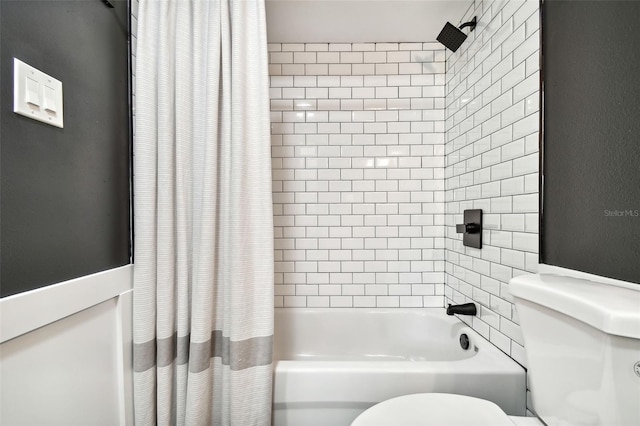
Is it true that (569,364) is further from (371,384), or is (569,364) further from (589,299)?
(371,384)

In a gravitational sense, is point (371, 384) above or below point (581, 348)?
below

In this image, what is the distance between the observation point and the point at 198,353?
1036 millimetres

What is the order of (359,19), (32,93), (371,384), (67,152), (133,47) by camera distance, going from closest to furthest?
(32,93) → (67,152) → (371,384) → (133,47) → (359,19)

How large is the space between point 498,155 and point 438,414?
102 centimetres

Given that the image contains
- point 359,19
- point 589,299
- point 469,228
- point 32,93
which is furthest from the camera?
point 359,19

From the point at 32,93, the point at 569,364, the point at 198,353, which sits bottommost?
the point at 198,353

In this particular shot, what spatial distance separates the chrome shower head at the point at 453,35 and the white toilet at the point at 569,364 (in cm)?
130

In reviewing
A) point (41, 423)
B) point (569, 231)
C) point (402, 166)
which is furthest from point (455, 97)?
point (41, 423)

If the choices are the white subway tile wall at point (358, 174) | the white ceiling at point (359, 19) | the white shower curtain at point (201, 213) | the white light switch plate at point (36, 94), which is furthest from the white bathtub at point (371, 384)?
the white ceiling at point (359, 19)

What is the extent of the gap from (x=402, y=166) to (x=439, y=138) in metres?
0.30

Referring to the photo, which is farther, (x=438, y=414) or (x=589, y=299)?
(x=438, y=414)

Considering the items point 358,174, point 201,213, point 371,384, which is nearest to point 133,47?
point 201,213

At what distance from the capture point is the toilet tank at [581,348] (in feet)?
1.73

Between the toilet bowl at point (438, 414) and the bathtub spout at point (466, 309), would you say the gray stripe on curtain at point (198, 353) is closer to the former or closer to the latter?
the toilet bowl at point (438, 414)
